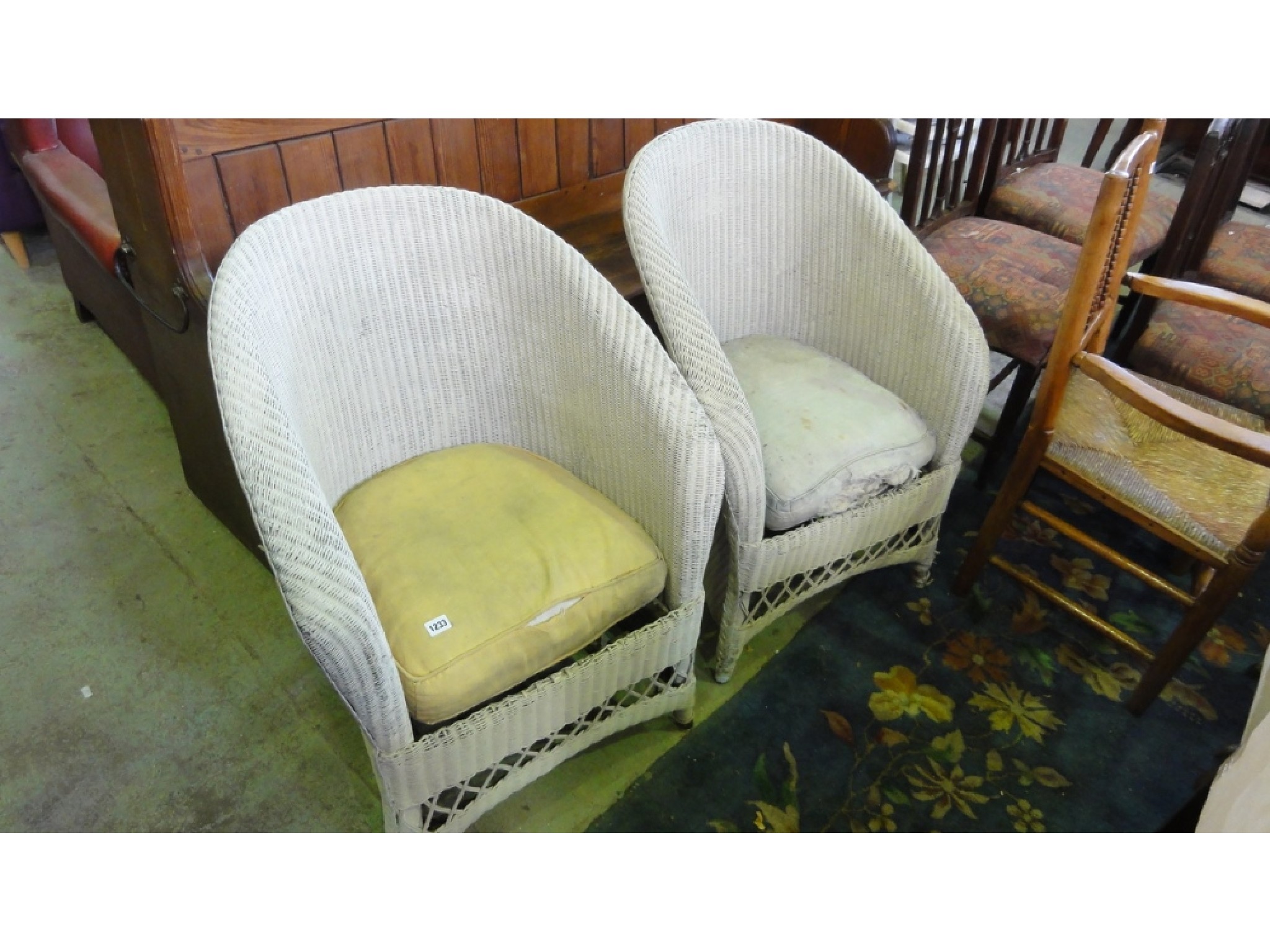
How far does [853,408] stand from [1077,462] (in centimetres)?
40

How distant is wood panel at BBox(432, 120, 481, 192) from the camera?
155 centimetres

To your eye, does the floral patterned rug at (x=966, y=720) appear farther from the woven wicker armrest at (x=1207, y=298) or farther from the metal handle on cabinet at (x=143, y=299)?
the metal handle on cabinet at (x=143, y=299)

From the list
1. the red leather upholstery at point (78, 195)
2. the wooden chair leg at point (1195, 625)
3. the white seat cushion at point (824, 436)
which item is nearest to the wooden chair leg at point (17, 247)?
the red leather upholstery at point (78, 195)

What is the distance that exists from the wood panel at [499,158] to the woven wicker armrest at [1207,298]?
1.21m

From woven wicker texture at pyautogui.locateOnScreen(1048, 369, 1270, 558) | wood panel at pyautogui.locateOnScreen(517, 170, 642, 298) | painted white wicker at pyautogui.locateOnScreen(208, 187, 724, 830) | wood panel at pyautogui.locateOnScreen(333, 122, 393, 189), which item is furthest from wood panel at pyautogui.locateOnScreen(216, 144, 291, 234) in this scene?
woven wicker texture at pyautogui.locateOnScreen(1048, 369, 1270, 558)

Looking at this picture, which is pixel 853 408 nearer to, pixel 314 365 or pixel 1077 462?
pixel 1077 462

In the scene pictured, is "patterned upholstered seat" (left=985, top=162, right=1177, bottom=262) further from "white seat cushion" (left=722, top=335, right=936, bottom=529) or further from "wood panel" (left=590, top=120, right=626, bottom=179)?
"wood panel" (left=590, top=120, right=626, bottom=179)

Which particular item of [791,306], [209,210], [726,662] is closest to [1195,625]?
[726,662]

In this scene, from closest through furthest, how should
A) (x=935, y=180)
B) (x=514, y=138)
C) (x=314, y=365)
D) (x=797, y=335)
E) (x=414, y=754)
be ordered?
1. (x=414, y=754)
2. (x=314, y=365)
3. (x=514, y=138)
4. (x=797, y=335)
5. (x=935, y=180)

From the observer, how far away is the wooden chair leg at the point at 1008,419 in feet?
6.16

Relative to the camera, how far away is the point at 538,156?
173cm

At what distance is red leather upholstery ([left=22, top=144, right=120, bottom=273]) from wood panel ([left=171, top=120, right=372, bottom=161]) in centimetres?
54

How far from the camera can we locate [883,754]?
1475 millimetres

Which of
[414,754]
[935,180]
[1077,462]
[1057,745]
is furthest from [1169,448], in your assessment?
[414,754]
